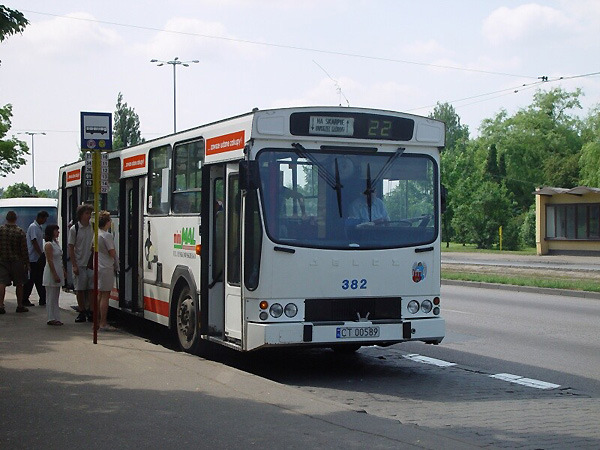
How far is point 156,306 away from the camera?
14320 mm

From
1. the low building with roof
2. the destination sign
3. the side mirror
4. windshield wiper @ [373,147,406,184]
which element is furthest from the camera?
the low building with roof

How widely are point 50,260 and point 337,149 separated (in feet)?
20.7

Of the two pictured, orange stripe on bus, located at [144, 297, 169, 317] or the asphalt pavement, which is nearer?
orange stripe on bus, located at [144, 297, 169, 317]

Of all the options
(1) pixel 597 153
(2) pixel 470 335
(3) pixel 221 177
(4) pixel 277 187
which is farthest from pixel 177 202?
(1) pixel 597 153

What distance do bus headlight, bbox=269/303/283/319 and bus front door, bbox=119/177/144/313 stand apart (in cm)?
500

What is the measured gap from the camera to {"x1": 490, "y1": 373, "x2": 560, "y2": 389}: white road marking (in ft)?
34.7

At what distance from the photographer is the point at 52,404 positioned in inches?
336

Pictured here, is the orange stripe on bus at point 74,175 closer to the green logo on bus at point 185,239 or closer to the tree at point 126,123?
the green logo on bus at point 185,239

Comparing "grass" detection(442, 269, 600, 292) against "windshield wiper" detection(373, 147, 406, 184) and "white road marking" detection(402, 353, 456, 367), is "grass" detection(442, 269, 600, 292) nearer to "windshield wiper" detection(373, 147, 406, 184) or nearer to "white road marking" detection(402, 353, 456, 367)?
→ "white road marking" detection(402, 353, 456, 367)

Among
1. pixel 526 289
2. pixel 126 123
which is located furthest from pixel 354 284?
pixel 126 123

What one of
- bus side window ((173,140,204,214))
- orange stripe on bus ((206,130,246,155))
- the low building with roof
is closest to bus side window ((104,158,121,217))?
bus side window ((173,140,204,214))

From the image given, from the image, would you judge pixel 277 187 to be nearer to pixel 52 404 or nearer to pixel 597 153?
pixel 52 404

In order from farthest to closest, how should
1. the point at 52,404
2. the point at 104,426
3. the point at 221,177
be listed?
the point at 221,177
the point at 52,404
the point at 104,426

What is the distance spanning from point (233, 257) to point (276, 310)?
94 centimetres
